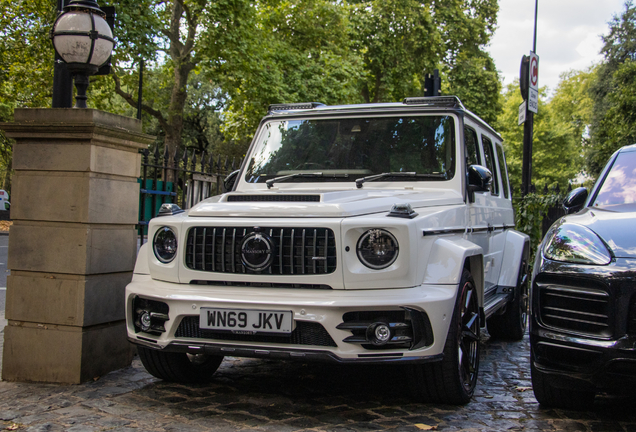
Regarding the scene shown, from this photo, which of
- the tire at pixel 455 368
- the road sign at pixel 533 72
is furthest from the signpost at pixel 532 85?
the tire at pixel 455 368

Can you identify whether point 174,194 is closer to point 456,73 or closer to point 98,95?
point 98,95

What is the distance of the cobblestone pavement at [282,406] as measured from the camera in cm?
369

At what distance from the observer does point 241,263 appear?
386cm

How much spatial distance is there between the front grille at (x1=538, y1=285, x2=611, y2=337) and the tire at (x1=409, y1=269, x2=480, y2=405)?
1.73 feet

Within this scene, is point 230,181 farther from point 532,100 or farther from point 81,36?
point 532,100

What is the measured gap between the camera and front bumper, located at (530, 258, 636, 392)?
10.8 ft

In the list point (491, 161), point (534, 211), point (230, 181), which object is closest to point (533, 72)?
point (534, 211)

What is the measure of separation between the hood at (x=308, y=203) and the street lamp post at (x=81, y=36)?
6.07 feet

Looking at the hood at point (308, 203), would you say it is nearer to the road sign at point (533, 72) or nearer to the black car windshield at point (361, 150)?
the black car windshield at point (361, 150)

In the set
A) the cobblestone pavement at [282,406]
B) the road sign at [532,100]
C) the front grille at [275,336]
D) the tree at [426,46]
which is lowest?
the cobblestone pavement at [282,406]

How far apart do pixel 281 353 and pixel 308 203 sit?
0.92m

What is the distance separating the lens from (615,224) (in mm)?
3664

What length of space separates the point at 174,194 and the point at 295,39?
21623 mm

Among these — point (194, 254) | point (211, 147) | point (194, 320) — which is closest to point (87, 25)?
point (194, 254)
